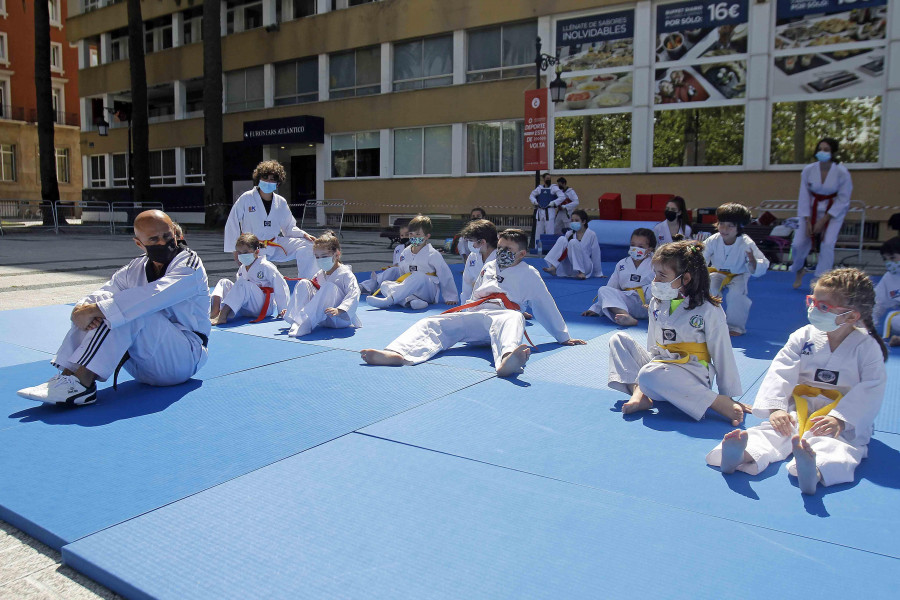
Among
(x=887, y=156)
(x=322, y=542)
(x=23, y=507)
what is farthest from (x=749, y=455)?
(x=887, y=156)

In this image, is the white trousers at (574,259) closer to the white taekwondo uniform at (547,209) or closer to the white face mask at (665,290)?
the white taekwondo uniform at (547,209)

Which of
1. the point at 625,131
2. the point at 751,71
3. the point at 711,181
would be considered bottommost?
the point at 711,181

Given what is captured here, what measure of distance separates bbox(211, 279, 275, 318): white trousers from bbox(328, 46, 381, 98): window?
777 inches

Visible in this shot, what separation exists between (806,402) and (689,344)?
0.73 metres

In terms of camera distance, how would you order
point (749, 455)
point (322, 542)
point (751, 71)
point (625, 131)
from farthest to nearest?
1. point (625, 131)
2. point (751, 71)
3. point (749, 455)
4. point (322, 542)

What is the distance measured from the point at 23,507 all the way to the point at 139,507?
479mm

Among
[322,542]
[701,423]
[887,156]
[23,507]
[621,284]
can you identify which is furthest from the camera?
[887,156]

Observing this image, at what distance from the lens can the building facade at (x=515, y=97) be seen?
1762cm

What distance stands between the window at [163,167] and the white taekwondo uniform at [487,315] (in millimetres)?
30006

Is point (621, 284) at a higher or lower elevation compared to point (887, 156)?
lower

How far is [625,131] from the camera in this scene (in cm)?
2059

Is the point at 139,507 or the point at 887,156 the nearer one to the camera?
the point at 139,507

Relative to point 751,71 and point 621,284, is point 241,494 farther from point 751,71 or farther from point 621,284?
point 751,71

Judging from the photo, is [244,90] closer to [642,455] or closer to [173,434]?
[173,434]
